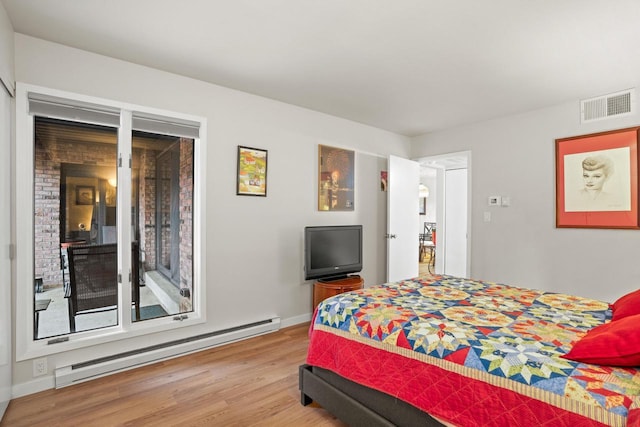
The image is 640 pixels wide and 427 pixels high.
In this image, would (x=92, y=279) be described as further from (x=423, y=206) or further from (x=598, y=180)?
(x=423, y=206)

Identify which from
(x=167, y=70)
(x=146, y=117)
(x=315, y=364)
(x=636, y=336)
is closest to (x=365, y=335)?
(x=315, y=364)

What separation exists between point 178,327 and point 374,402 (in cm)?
206

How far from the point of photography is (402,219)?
479 centimetres

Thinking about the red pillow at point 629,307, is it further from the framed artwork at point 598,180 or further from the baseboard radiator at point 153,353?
the baseboard radiator at point 153,353

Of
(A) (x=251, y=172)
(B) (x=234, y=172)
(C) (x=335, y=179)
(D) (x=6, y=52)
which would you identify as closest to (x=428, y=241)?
(C) (x=335, y=179)

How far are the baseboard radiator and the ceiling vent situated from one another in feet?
13.3

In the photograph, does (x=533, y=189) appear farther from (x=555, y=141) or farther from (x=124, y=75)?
(x=124, y=75)

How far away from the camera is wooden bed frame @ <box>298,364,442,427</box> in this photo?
1582 mm

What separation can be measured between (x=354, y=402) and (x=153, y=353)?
192 centimetres

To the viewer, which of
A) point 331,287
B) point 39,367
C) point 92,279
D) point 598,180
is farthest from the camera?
point 331,287

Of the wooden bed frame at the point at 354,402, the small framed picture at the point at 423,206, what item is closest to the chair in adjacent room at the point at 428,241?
the small framed picture at the point at 423,206

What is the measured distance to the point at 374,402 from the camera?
68.2 inches

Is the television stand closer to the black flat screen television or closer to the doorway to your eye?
the black flat screen television

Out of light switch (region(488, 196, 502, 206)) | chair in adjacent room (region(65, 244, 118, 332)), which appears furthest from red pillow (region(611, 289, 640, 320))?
chair in adjacent room (region(65, 244, 118, 332))
